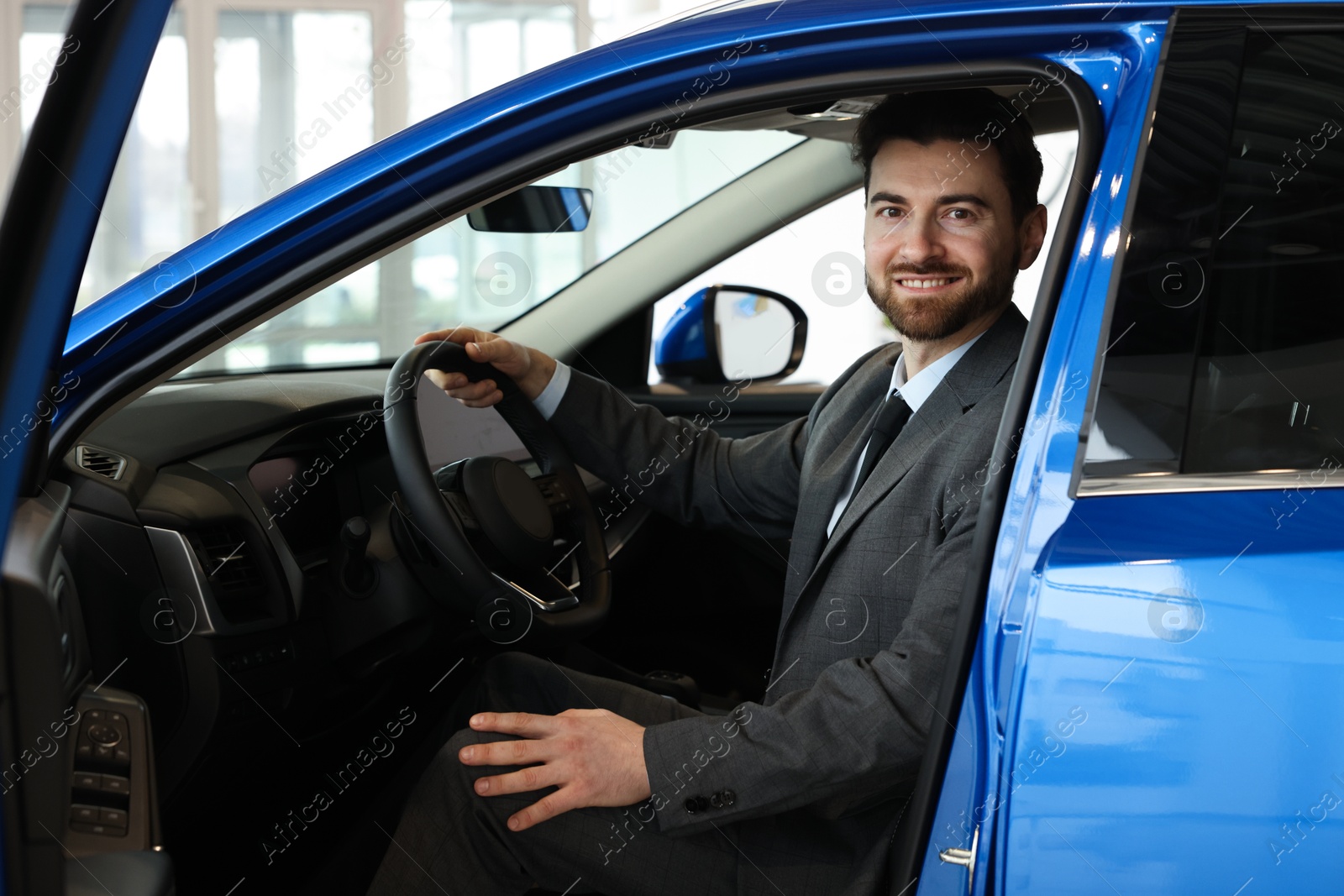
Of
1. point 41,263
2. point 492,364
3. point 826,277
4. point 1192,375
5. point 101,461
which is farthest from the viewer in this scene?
point 826,277

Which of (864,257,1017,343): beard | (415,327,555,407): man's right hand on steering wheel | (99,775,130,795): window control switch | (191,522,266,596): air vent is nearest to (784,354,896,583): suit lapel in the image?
(864,257,1017,343): beard

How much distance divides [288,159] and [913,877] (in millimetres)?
6456

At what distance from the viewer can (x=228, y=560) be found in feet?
4.42

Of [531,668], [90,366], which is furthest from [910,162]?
[90,366]

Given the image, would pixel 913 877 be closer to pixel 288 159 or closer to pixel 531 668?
pixel 531 668

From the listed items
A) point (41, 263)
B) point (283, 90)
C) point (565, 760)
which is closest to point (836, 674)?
point (565, 760)

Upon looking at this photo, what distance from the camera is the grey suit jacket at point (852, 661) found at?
1128mm

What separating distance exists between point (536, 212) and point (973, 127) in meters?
0.66

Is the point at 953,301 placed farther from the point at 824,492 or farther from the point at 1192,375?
the point at 1192,375

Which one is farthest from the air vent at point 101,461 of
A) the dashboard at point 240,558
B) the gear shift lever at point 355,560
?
the gear shift lever at point 355,560

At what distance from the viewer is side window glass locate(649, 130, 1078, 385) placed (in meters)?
1.90

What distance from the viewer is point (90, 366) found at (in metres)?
1.09

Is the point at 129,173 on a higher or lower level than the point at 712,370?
higher

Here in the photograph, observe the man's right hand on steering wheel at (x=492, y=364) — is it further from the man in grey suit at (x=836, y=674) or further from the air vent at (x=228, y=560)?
the air vent at (x=228, y=560)
